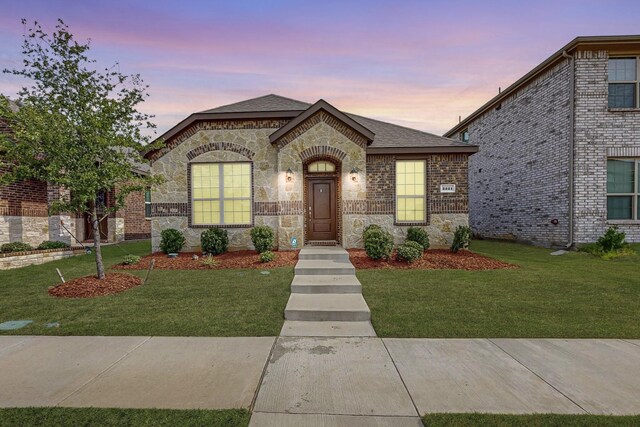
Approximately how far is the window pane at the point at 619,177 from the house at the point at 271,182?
509 cm

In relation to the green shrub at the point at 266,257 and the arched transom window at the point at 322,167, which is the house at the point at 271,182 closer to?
the arched transom window at the point at 322,167

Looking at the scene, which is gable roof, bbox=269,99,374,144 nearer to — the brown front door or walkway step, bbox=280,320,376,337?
the brown front door

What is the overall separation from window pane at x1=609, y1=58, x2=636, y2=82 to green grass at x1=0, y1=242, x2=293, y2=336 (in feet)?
45.6

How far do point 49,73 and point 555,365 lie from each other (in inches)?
398

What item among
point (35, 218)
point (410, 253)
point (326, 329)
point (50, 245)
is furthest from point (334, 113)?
point (35, 218)

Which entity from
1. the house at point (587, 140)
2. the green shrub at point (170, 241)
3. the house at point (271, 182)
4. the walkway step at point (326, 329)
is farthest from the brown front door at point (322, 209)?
the house at point (587, 140)

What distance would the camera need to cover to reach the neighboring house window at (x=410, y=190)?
11445 millimetres

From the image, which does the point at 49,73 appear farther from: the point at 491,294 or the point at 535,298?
the point at 535,298

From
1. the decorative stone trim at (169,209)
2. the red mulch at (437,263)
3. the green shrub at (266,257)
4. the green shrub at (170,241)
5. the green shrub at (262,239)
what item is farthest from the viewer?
the decorative stone trim at (169,209)

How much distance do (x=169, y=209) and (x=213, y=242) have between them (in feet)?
8.35

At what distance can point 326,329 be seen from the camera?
4.80 meters

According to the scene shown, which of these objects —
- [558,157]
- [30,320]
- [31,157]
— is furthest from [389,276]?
[558,157]

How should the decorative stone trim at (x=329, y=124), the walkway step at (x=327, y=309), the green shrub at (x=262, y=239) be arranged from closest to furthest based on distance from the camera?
the walkway step at (x=327, y=309), the green shrub at (x=262, y=239), the decorative stone trim at (x=329, y=124)

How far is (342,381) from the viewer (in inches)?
126
